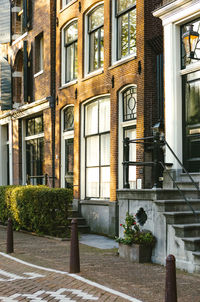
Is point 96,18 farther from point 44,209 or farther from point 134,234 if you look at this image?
point 134,234

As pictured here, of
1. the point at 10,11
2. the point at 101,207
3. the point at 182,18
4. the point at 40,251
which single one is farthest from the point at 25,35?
the point at 40,251

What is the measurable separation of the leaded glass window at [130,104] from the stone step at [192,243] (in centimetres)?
636

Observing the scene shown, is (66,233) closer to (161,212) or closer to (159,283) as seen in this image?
(161,212)

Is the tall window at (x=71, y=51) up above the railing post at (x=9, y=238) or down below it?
above

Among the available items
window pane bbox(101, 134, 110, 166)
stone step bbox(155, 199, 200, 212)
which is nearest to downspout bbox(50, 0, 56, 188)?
window pane bbox(101, 134, 110, 166)

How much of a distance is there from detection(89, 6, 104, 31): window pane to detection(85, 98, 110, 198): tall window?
2614 millimetres

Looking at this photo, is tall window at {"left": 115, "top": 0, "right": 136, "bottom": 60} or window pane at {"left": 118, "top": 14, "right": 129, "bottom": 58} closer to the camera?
tall window at {"left": 115, "top": 0, "right": 136, "bottom": 60}

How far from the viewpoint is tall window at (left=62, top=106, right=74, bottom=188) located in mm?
18516

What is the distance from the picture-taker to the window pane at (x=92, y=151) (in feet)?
55.4

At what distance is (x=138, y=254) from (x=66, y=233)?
17.1ft

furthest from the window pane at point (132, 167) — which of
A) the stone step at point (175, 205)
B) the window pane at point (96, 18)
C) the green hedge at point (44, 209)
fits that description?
the stone step at point (175, 205)

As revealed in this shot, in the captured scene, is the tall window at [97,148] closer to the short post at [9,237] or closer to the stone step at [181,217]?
the short post at [9,237]

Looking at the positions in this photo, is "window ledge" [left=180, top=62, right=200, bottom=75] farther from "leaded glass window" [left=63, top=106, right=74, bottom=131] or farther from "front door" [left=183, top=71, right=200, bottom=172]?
"leaded glass window" [left=63, top=106, right=74, bottom=131]

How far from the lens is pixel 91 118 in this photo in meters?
17.2
